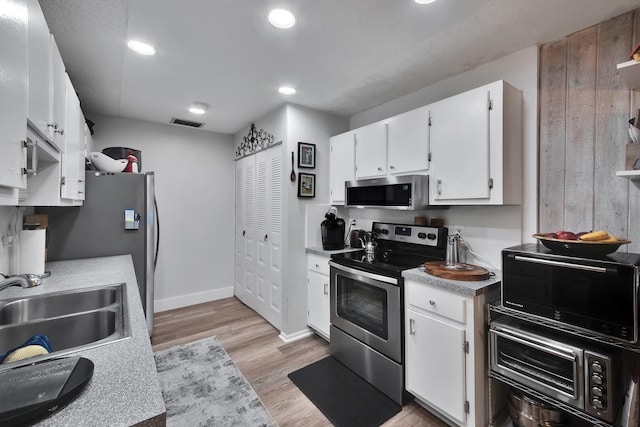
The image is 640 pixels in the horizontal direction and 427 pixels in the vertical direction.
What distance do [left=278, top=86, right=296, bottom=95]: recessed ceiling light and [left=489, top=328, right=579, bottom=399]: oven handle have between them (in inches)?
92.2

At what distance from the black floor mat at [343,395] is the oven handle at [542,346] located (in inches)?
36.1


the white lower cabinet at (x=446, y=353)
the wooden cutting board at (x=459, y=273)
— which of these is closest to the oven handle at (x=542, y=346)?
the white lower cabinet at (x=446, y=353)

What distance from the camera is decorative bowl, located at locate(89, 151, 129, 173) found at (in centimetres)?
256

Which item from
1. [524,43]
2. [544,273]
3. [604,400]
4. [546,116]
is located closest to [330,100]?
[524,43]

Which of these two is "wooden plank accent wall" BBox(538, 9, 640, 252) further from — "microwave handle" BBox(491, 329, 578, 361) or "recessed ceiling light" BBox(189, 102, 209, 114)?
"recessed ceiling light" BBox(189, 102, 209, 114)

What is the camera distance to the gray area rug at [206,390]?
1.88m

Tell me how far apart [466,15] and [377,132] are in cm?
109

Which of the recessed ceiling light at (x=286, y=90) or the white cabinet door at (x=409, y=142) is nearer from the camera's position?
the white cabinet door at (x=409, y=142)

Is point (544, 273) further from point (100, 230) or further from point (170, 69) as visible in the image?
point (100, 230)

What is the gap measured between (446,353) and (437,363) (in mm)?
104

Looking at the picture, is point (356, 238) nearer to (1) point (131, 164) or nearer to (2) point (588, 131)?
(2) point (588, 131)

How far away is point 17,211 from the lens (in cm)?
193

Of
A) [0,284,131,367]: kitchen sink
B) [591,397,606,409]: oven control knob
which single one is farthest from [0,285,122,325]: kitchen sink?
[591,397,606,409]: oven control knob

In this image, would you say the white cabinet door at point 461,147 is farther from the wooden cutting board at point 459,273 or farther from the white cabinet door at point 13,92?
the white cabinet door at point 13,92
